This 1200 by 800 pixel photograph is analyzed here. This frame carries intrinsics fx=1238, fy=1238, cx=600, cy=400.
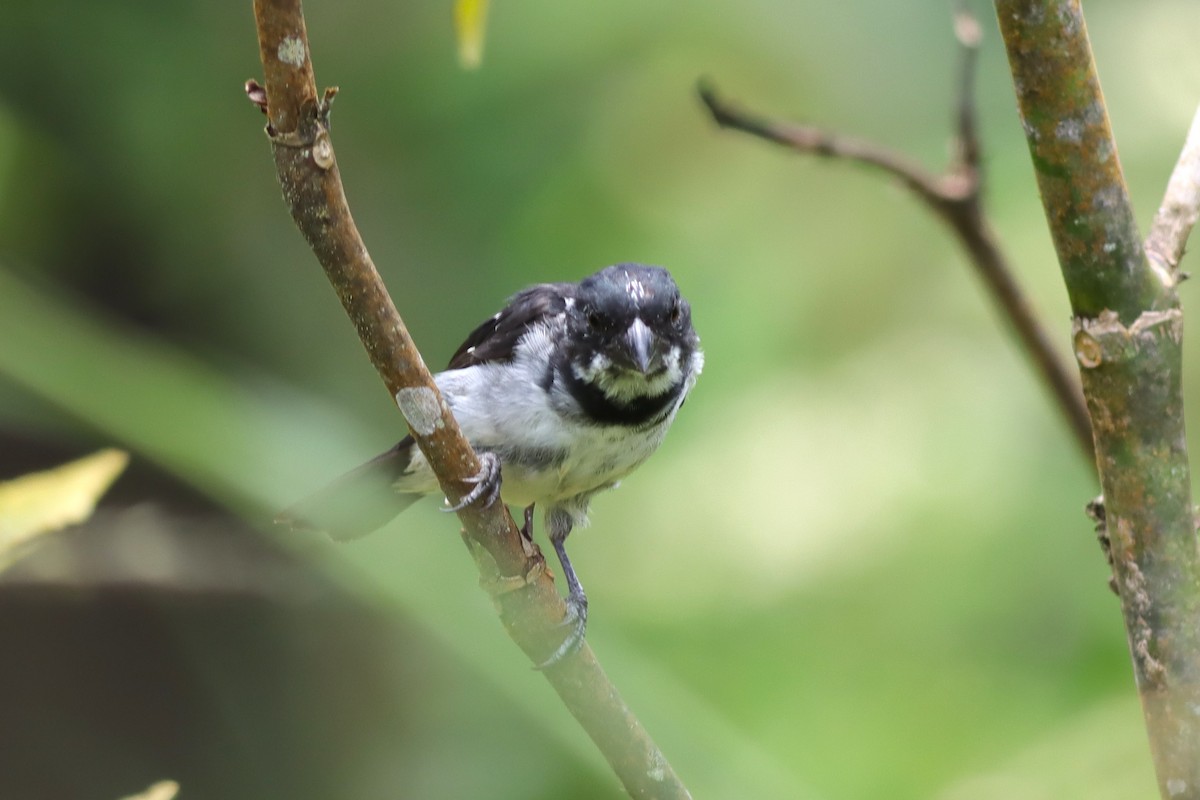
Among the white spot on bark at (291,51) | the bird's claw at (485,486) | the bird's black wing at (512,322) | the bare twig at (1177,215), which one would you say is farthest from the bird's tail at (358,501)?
the bare twig at (1177,215)

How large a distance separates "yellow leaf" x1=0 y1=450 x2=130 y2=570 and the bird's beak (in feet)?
3.90

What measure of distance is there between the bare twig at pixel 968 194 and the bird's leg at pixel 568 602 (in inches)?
40.0

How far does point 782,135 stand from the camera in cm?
264

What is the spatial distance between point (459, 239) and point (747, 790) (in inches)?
84.2

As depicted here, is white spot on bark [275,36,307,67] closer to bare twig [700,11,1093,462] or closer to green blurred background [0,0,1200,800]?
bare twig [700,11,1093,462]

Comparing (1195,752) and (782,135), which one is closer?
(1195,752)

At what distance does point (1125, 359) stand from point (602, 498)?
2370mm

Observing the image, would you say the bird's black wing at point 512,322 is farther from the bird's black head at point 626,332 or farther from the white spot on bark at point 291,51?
the white spot on bark at point 291,51

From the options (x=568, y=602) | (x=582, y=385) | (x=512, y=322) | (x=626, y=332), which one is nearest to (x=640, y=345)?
(x=626, y=332)

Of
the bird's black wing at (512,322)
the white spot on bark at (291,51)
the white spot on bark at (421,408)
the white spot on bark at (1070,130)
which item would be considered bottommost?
the bird's black wing at (512,322)

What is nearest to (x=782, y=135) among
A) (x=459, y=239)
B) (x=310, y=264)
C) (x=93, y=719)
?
(x=459, y=239)

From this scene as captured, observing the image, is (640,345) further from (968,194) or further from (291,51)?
(291,51)

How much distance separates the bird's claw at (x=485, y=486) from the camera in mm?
1718

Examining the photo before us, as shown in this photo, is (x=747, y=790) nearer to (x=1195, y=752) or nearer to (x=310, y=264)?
(x=1195, y=752)
